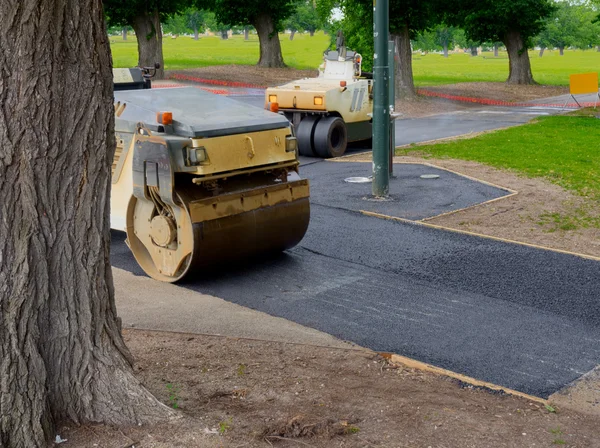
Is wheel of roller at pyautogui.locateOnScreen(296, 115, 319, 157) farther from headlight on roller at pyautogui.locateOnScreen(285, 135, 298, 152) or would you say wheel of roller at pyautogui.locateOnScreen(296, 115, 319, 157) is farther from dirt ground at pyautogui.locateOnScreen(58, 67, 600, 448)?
dirt ground at pyautogui.locateOnScreen(58, 67, 600, 448)

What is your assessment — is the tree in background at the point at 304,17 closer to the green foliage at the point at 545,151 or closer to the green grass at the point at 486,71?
the green grass at the point at 486,71

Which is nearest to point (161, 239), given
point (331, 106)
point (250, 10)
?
point (331, 106)

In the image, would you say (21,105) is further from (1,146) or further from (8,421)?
(8,421)

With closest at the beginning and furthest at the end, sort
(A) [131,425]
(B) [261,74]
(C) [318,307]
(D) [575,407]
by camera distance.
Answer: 1. (A) [131,425]
2. (D) [575,407]
3. (C) [318,307]
4. (B) [261,74]

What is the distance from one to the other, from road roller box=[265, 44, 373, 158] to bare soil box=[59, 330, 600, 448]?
10.5 metres

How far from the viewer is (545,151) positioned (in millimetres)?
17266

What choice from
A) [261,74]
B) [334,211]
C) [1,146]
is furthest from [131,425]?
[261,74]

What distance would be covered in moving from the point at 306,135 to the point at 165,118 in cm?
900

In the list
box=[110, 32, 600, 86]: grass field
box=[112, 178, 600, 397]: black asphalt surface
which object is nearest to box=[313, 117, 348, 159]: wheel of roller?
box=[112, 178, 600, 397]: black asphalt surface

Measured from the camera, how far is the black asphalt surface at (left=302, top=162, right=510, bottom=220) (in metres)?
11.9

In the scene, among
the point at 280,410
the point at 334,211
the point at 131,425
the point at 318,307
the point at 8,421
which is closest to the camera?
the point at 8,421

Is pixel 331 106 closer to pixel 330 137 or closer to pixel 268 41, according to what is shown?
pixel 330 137

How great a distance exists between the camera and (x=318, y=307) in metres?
7.82

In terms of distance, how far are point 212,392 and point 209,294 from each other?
2.71m
